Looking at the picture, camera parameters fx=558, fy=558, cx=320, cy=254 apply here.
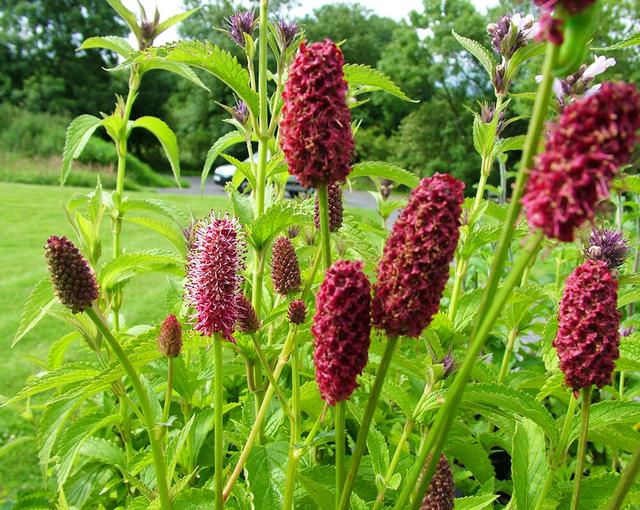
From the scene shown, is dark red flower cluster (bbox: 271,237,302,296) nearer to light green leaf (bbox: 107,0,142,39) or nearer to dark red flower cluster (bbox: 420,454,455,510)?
dark red flower cluster (bbox: 420,454,455,510)

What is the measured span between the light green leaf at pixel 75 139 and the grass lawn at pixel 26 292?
249mm

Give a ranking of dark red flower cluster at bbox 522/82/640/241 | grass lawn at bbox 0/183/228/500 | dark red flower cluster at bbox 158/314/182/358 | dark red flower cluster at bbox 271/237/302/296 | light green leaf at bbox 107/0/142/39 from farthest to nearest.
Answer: grass lawn at bbox 0/183/228/500
light green leaf at bbox 107/0/142/39
dark red flower cluster at bbox 271/237/302/296
dark red flower cluster at bbox 158/314/182/358
dark red flower cluster at bbox 522/82/640/241

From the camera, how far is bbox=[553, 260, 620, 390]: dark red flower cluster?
0.89 metres

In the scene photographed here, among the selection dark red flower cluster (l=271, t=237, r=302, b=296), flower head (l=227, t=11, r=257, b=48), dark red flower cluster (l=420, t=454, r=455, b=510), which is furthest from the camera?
flower head (l=227, t=11, r=257, b=48)

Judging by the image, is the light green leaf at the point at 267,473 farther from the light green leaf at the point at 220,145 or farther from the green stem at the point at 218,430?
the light green leaf at the point at 220,145

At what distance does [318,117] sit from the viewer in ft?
2.41

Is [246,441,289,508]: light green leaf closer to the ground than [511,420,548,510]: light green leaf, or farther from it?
closer to the ground

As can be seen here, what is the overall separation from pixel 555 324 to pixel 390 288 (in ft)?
3.15

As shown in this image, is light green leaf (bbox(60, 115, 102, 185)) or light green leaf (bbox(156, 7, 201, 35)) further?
light green leaf (bbox(156, 7, 201, 35))

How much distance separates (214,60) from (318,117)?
54cm

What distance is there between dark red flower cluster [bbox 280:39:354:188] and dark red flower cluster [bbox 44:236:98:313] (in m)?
0.44

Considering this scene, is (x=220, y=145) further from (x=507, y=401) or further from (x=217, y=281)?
(x=507, y=401)

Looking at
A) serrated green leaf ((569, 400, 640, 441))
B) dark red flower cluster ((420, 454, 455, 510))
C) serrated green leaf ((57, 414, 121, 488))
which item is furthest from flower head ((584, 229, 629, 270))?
serrated green leaf ((57, 414, 121, 488))

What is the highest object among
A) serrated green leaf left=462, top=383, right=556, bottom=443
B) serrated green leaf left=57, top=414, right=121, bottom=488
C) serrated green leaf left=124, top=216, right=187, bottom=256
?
serrated green leaf left=124, top=216, right=187, bottom=256
